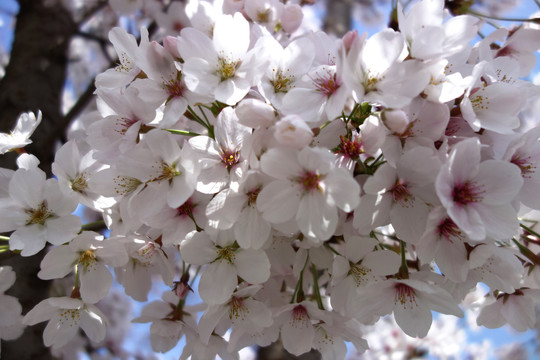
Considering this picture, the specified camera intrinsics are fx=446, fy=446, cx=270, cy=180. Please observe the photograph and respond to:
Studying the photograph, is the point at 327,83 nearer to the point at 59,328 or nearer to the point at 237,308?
the point at 237,308

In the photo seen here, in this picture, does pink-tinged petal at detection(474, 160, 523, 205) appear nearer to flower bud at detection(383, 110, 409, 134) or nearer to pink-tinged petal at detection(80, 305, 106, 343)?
flower bud at detection(383, 110, 409, 134)

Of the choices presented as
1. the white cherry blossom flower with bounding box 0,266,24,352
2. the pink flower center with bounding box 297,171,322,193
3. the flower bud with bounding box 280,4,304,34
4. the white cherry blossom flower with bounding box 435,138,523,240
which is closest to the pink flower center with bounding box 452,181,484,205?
the white cherry blossom flower with bounding box 435,138,523,240

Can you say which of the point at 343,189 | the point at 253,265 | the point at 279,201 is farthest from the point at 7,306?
the point at 343,189

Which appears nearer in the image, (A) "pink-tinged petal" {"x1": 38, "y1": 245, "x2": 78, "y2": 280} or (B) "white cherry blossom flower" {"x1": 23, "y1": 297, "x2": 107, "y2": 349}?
(A) "pink-tinged petal" {"x1": 38, "y1": 245, "x2": 78, "y2": 280}

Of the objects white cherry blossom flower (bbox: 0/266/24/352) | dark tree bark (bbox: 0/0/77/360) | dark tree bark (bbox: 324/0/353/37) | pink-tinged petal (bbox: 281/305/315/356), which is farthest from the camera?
dark tree bark (bbox: 324/0/353/37)

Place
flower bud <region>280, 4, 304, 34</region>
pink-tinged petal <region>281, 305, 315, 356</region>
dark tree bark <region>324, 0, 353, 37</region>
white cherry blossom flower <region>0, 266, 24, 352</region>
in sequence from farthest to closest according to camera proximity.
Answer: dark tree bark <region>324, 0, 353, 37</region>
flower bud <region>280, 4, 304, 34</region>
white cherry blossom flower <region>0, 266, 24, 352</region>
pink-tinged petal <region>281, 305, 315, 356</region>

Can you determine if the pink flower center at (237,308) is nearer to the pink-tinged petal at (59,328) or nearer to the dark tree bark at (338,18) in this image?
the pink-tinged petal at (59,328)

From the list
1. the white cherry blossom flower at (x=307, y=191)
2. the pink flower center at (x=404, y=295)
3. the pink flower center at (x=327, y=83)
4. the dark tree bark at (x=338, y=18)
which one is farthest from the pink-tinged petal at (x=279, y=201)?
A: the dark tree bark at (x=338, y=18)
